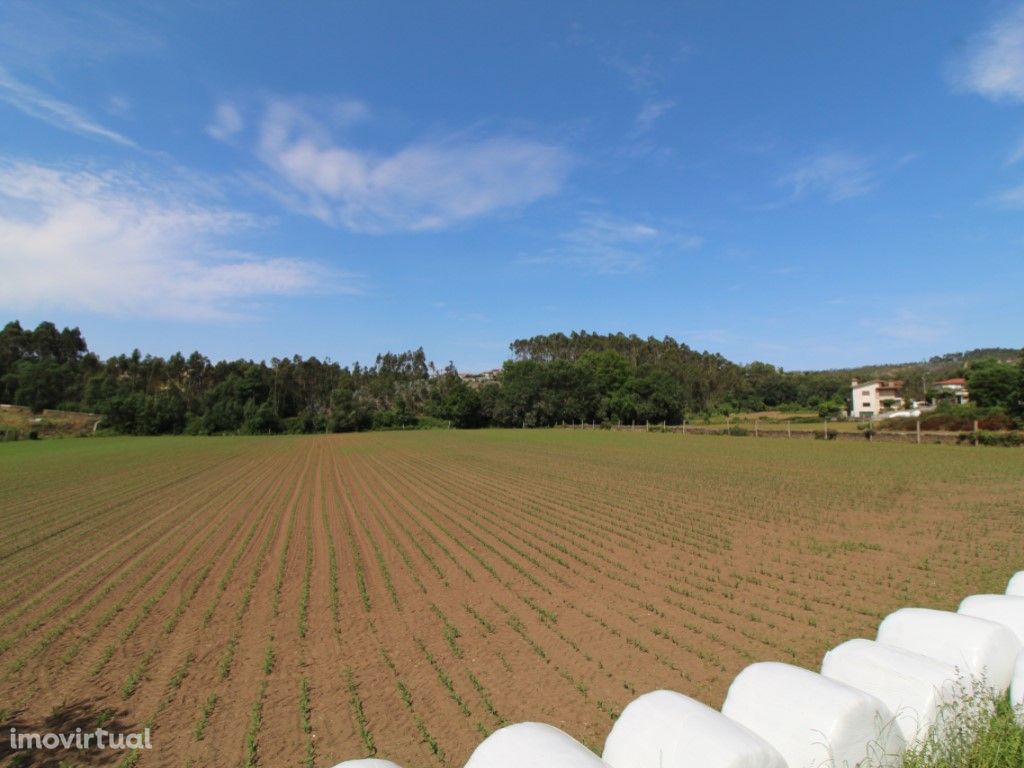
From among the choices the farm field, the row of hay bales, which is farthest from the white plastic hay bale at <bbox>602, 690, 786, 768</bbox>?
the farm field

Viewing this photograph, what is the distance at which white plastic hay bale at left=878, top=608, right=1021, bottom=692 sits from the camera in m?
3.63

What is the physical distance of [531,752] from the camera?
2715mm

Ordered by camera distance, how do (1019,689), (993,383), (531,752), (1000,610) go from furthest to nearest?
1. (993,383)
2. (1000,610)
3. (1019,689)
4. (531,752)

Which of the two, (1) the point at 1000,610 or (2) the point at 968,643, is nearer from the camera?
(2) the point at 968,643

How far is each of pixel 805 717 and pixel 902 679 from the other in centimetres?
83

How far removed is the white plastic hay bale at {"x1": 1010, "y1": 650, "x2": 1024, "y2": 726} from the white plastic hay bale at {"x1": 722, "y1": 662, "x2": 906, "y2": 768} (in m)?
0.96

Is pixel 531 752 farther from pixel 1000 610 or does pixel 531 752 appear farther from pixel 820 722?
pixel 1000 610

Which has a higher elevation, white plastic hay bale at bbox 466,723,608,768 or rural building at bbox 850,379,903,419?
rural building at bbox 850,379,903,419

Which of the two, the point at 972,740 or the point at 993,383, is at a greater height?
the point at 993,383

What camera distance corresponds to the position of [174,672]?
6.18 meters

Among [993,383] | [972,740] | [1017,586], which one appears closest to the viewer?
[972,740]

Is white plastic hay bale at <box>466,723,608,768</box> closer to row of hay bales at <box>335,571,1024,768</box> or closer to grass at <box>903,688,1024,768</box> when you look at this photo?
row of hay bales at <box>335,571,1024,768</box>

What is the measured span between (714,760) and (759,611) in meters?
5.59

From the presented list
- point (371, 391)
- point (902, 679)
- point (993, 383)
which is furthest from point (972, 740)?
point (371, 391)
